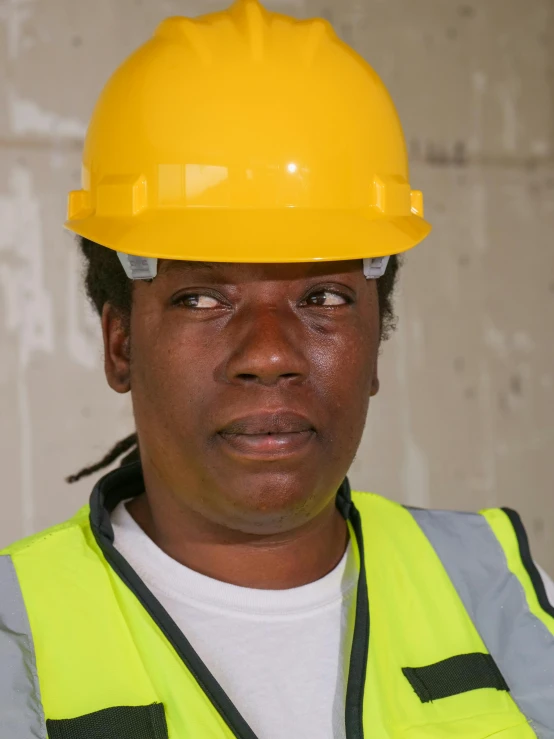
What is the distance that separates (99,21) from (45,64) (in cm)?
23

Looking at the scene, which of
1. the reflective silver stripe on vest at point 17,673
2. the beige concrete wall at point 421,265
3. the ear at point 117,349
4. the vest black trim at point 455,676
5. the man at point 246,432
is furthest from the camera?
the beige concrete wall at point 421,265

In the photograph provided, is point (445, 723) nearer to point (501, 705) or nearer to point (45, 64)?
point (501, 705)

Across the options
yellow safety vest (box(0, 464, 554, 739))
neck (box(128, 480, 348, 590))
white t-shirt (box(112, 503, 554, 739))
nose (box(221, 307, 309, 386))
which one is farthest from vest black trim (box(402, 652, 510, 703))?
nose (box(221, 307, 309, 386))

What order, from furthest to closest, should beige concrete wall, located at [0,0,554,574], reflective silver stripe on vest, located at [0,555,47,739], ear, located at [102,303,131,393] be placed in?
beige concrete wall, located at [0,0,554,574] < ear, located at [102,303,131,393] < reflective silver stripe on vest, located at [0,555,47,739]

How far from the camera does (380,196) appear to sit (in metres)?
1.78

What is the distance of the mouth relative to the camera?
161cm

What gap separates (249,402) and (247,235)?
28 centimetres

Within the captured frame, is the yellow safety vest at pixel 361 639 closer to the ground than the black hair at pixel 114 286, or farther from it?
closer to the ground

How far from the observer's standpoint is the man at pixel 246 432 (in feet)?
5.21

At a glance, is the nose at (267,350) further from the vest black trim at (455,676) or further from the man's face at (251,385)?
the vest black trim at (455,676)

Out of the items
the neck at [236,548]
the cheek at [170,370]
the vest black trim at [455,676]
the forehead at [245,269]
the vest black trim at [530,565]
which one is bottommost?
the vest black trim at [455,676]

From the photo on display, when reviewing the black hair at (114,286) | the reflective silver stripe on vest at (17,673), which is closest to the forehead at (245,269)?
the black hair at (114,286)

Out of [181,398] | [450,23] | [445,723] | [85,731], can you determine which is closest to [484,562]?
[445,723]

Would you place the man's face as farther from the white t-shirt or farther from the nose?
the white t-shirt
